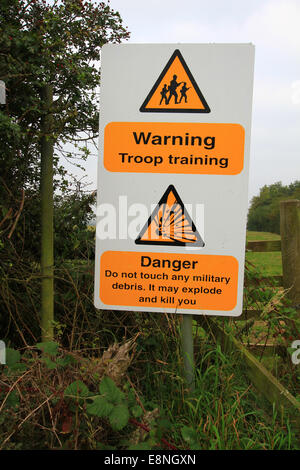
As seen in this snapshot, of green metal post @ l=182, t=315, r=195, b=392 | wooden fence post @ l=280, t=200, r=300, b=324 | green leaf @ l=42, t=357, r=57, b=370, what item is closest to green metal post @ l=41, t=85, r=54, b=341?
green leaf @ l=42, t=357, r=57, b=370

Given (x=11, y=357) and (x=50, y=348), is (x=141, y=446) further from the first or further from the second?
(x=11, y=357)

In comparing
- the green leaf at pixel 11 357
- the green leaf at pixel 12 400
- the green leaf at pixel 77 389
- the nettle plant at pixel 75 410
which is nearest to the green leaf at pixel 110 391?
the nettle plant at pixel 75 410

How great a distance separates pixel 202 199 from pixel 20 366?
4.85 ft

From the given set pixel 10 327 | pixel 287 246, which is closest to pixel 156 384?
pixel 10 327

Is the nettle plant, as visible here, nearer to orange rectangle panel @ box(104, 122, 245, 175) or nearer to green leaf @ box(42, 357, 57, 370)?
green leaf @ box(42, 357, 57, 370)

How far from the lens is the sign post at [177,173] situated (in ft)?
7.29

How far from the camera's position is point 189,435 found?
6.20ft

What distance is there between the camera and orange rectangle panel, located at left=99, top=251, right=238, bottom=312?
227 cm

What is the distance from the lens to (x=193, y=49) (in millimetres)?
2217

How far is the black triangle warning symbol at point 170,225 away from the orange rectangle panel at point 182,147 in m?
0.18

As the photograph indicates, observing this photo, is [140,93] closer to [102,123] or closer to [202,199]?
[102,123]

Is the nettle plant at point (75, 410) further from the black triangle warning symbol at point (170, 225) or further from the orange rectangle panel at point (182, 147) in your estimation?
the orange rectangle panel at point (182, 147)
